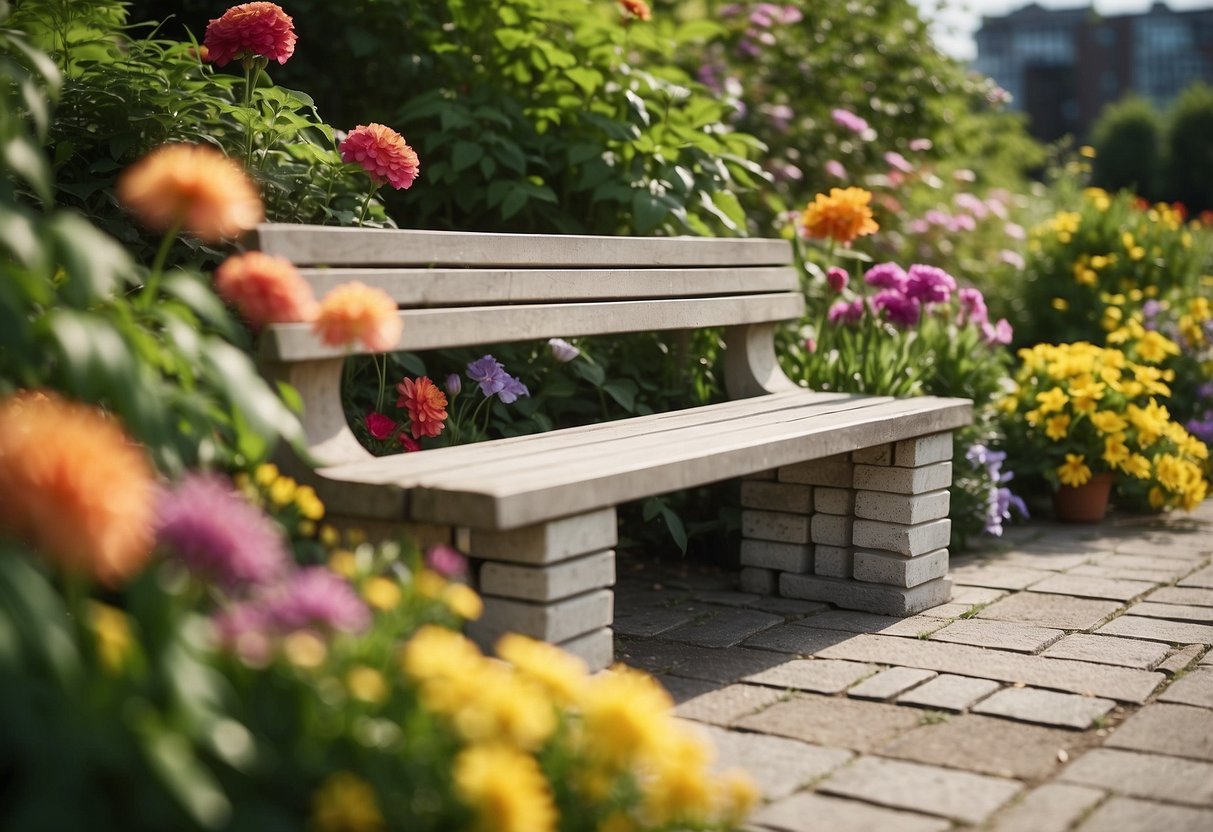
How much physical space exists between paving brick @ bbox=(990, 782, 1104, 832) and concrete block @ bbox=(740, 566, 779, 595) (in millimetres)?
1524

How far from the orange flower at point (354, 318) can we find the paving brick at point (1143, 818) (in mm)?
1450

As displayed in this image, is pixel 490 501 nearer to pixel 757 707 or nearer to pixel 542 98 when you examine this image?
pixel 757 707

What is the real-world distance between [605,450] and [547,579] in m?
0.47

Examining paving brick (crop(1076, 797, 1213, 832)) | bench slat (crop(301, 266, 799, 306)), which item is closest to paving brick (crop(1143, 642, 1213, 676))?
paving brick (crop(1076, 797, 1213, 832))

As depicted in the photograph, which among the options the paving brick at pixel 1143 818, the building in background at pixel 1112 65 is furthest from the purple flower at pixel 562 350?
the building in background at pixel 1112 65

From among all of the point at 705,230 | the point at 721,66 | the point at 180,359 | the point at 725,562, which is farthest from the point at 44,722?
the point at 721,66

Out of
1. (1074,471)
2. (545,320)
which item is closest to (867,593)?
(545,320)

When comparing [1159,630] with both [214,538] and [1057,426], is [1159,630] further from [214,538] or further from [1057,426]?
[214,538]

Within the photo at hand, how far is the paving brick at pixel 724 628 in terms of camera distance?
346 centimetres

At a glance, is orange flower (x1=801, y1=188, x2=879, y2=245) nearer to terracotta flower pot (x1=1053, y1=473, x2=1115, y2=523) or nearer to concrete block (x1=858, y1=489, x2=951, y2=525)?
concrete block (x1=858, y1=489, x2=951, y2=525)

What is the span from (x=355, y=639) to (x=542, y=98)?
3.09 meters

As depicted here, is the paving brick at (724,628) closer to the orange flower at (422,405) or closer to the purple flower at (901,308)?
the orange flower at (422,405)

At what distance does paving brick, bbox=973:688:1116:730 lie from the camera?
2.85 m

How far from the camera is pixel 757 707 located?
2.90 metres
